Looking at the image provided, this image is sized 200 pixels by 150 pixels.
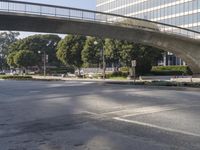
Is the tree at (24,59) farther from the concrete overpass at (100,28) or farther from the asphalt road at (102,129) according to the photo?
the asphalt road at (102,129)

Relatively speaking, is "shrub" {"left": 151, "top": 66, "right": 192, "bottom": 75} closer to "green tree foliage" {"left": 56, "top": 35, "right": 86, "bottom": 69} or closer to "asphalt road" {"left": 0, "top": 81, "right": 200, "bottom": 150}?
"green tree foliage" {"left": 56, "top": 35, "right": 86, "bottom": 69}

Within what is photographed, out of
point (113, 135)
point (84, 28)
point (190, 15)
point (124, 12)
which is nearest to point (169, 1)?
point (190, 15)

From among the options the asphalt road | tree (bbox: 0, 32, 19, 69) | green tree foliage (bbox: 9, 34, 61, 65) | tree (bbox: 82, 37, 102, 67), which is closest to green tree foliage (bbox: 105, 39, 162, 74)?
tree (bbox: 82, 37, 102, 67)

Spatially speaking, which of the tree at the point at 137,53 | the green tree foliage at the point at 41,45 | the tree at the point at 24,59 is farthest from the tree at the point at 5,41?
the tree at the point at 137,53

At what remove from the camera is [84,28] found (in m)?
51.6

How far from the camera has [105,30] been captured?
177ft

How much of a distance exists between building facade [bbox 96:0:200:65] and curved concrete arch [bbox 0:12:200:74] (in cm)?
2494

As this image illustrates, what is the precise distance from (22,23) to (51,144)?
37992 millimetres

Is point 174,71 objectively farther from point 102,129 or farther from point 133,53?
point 102,129

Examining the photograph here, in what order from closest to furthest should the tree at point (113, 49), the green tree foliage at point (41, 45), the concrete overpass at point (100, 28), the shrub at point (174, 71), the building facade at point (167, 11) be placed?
1. the concrete overpass at point (100, 28)
2. the tree at point (113, 49)
3. the shrub at point (174, 71)
4. the building facade at point (167, 11)
5. the green tree foliage at point (41, 45)

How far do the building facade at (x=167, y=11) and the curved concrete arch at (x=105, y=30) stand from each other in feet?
81.8

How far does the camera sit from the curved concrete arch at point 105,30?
45.8 meters

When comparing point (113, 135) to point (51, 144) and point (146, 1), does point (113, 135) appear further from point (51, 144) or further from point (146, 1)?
point (146, 1)

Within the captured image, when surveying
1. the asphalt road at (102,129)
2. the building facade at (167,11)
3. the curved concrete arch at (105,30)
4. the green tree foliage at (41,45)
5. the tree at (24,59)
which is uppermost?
the building facade at (167,11)
